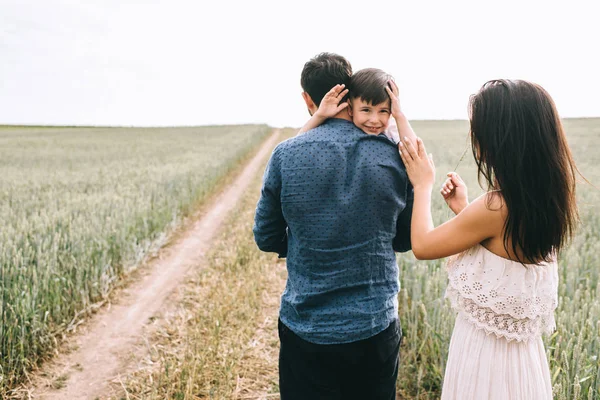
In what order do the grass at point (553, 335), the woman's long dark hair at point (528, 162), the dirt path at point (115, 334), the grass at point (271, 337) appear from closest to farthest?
the woman's long dark hair at point (528, 162)
the grass at point (553, 335)
the grass at point (271, 337)
the dirt path at point (115, 334)

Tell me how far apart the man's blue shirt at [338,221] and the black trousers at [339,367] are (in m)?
0.05

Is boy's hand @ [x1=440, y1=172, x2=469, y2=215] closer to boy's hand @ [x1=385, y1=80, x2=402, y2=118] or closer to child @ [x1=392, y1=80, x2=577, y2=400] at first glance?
child @ [x1=392, y1=80, x2=577, y2=400]

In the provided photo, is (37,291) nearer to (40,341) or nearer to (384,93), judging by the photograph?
(40,341)

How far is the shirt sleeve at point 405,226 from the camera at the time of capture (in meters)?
1.80

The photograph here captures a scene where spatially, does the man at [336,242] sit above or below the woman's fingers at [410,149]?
below

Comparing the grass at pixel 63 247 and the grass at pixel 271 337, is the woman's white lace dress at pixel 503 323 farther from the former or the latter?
the grass at pixel 63 247

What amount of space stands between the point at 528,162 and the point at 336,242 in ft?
2.52

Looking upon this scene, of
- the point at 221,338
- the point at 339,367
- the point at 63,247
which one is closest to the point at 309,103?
the point at 339,367

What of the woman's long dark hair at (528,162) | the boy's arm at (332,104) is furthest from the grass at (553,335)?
the boy's arm at (332,104)

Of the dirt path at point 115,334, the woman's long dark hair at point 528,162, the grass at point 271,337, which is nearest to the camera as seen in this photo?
the woman's long dark hair at point 528,162

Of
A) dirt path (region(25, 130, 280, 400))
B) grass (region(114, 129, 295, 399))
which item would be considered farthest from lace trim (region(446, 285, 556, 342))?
dirt path (region(25, 130, 280, 400))

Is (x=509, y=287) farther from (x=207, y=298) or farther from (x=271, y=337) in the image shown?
(x=207, y=298)

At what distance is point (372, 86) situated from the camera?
168 centimetres

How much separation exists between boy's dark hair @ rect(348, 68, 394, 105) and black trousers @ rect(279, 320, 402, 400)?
37.5 inches
